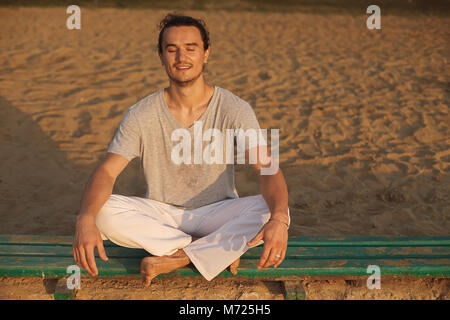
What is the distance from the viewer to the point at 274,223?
198 cm

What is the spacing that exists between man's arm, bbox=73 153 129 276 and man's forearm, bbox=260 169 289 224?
783mm

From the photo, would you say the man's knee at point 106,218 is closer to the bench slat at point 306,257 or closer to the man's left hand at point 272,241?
the bench slat at point 306,257

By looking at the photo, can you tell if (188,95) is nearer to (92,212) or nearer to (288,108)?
(92,212)

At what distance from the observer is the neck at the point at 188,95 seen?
2.34 m

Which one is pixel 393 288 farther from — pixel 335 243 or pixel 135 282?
pixel 135 282

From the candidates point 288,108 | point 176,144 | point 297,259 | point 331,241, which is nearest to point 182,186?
point 176,144

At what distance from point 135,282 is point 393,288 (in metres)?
1.40

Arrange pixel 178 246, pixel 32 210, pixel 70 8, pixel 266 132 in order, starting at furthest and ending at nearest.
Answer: pixel 70 8
pixel 266 132
pixel 32 210
pixel 178 246

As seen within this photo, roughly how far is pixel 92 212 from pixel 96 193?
0.37 ft

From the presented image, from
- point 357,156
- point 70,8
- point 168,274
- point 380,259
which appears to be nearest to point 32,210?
point 168,274

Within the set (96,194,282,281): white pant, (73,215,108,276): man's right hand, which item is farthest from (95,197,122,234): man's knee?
(73,215,108,276): man's right hand

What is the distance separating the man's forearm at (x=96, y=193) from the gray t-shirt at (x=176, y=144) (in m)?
0.17

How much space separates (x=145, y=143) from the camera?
233 cm

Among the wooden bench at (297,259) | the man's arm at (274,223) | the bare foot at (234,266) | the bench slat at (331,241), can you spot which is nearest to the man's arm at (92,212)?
the wooden bench at (297,259)
